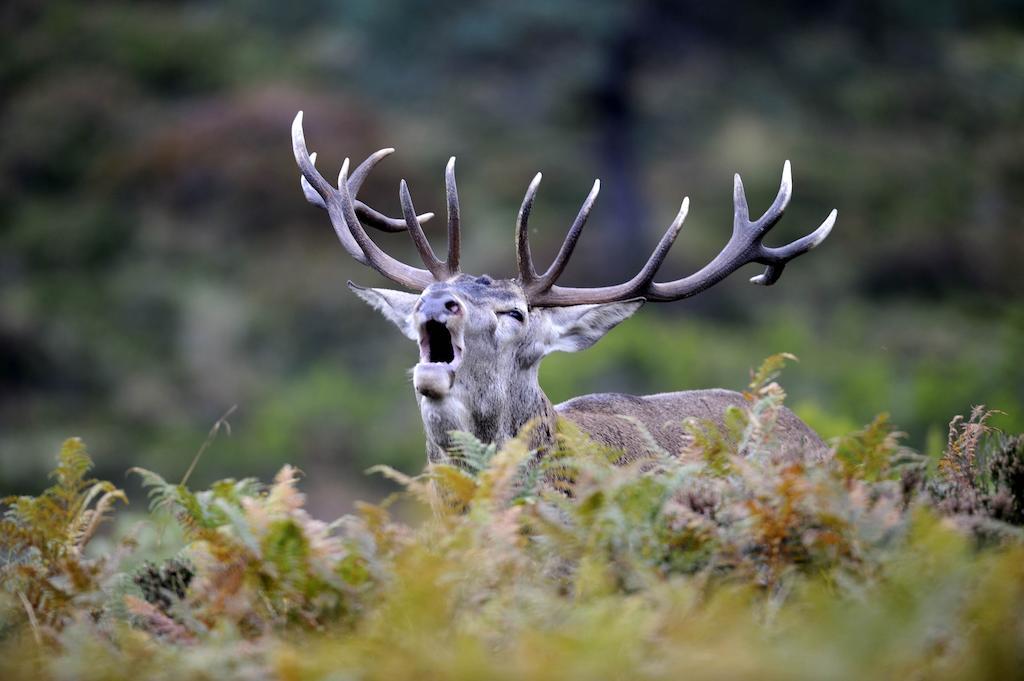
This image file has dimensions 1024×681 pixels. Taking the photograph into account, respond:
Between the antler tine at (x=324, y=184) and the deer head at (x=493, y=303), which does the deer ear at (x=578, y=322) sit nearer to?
the deer head at (x=493, y=303)

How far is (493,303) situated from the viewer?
662 centimetres

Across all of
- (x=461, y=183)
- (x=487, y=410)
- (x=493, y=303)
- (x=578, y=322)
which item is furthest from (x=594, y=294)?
(x=461, y=183)

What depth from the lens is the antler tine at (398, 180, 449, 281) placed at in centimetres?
684

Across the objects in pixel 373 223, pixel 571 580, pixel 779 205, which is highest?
pixel 373 223

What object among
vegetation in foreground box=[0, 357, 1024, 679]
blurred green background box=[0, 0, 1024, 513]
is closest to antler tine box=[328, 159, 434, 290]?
vegetation in foreground box=[0, 357, 1024, 679]

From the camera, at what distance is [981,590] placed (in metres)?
3.35

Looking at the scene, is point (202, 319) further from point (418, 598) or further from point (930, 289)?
point (418, 598)

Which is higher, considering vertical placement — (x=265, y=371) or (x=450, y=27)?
(x=450, y=27)

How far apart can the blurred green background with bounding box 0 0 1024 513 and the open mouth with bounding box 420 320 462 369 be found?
529 inches

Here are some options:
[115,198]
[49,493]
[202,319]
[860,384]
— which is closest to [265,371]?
[202,319]

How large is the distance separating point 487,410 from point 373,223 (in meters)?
1.68

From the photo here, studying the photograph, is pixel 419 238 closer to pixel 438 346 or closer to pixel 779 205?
pixel 438 346

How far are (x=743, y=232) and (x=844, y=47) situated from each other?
20010 millimetres

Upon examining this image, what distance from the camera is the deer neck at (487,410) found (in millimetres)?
6340
